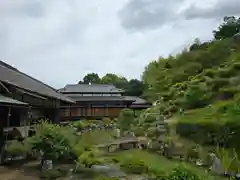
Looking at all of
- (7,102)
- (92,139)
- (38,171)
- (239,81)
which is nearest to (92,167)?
(38,171)

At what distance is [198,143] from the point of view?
39.1ft

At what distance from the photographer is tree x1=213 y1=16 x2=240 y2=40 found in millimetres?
28625

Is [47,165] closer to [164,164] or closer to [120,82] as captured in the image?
[164,164]

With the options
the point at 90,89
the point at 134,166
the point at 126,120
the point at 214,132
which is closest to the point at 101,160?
the point at 134,166

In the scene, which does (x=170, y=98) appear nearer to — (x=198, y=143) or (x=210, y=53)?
(x=210, y=53)

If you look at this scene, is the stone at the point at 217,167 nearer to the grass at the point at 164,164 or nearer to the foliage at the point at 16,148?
the grass at the point at 164,164

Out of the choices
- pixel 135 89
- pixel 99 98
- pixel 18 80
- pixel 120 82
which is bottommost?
pixel 18 80

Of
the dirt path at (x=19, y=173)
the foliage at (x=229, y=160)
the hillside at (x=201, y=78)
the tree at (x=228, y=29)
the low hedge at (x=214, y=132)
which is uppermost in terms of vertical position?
the tree at (x=228, y=29)

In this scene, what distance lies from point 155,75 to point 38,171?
14740mm

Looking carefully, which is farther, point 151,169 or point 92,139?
point 92,139

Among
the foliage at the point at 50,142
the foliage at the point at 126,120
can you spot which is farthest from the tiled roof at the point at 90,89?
the foliage at the point at 50,142

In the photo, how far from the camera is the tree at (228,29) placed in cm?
2862

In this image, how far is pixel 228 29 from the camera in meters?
29.3

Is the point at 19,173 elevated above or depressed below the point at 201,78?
below
